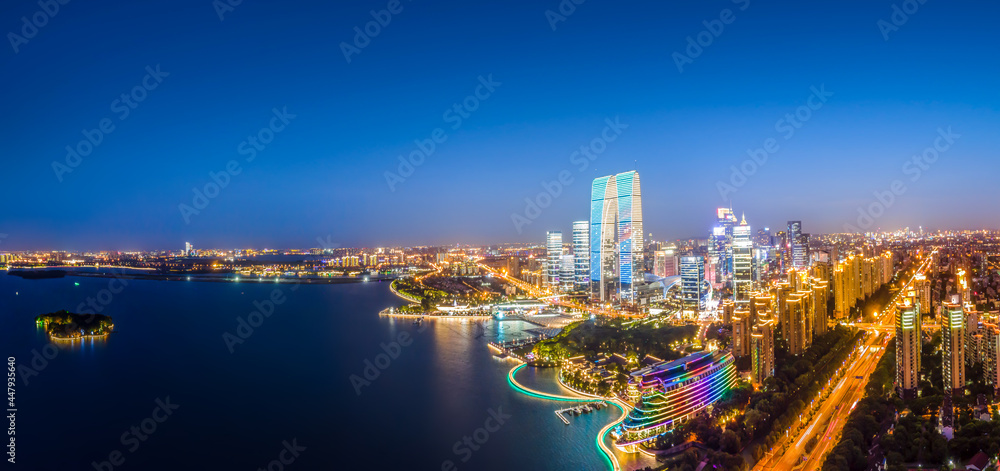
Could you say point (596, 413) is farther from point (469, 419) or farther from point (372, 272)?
point (372, 272)

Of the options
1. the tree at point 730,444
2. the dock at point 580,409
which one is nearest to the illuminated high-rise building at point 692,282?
the dock at point 580,409

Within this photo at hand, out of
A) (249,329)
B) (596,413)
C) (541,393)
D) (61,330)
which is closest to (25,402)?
(61,330)

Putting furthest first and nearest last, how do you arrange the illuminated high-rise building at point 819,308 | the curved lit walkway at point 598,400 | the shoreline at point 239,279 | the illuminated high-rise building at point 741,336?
the shoreline at point 239,279 < the illuminated high-rise building at point 819,308 < the illuminated high-rise building at point 741,336 < the curved lit walkway at point 598,400

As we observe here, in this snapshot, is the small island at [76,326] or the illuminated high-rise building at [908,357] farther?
the small island at [76,326]

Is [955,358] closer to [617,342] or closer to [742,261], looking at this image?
[617,342]

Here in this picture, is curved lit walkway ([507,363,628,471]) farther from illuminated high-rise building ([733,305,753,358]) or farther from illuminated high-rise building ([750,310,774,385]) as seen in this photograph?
illuminated high-rise building ([733,305,753,358])

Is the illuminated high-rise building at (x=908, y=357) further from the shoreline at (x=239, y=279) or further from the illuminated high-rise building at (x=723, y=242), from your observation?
the shoreline at (x=239, y=279)

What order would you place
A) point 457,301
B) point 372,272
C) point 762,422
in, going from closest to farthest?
point 762,422 < point 457,301 < point 372,272
